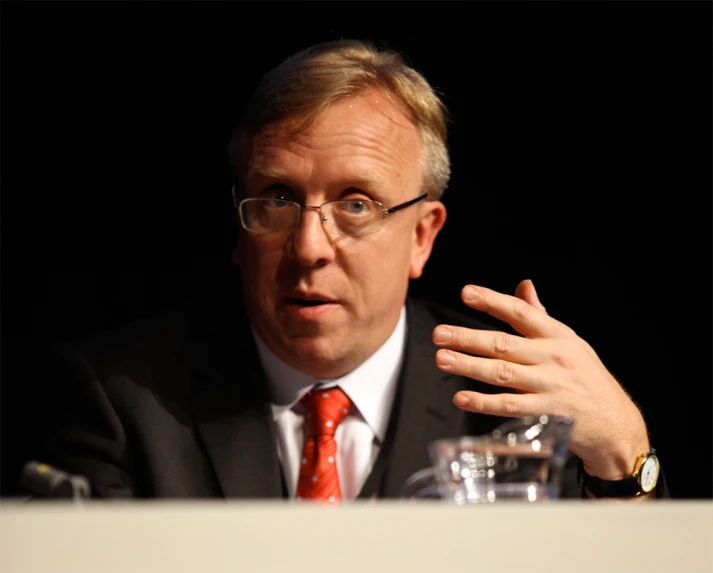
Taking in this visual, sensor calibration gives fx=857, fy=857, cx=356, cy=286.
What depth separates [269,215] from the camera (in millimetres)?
1819

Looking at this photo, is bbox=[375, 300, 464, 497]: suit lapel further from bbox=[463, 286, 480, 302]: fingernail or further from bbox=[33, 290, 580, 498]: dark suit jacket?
bbox=[463, 286, 480, 302]: fingernail

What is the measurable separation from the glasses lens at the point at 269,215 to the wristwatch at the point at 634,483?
79 cm

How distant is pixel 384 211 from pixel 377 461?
0.53 m

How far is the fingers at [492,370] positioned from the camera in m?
1.45

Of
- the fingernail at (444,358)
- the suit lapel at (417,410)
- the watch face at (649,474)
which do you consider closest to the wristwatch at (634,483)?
the watch face at (649,474)

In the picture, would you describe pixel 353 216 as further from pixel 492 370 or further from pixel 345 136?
pixel 492 370

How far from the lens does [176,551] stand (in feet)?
2.43

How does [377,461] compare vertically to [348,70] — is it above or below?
below

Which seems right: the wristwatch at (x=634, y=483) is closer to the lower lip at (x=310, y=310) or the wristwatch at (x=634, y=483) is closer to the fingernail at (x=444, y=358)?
the fingernail at (x=444, y=358)

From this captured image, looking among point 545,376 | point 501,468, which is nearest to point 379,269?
point 545,376

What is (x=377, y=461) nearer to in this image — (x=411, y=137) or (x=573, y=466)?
(x=573, y=466)

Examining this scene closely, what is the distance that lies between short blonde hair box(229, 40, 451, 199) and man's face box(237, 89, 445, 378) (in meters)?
0.03

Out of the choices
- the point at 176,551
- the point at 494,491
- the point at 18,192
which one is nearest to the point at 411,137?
the point at 18,192

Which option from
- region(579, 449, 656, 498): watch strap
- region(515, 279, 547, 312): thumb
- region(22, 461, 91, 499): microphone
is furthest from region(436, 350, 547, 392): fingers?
region(22, 461, 91, 499): microphone
